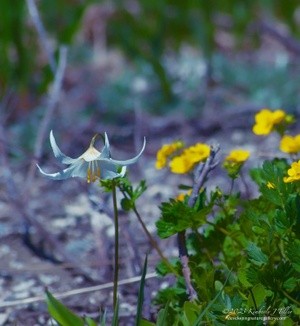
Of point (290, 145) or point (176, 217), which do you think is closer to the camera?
point (176, 217)

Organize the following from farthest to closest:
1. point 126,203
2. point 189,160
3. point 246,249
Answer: point 189,160
point 126,203
point 246,249

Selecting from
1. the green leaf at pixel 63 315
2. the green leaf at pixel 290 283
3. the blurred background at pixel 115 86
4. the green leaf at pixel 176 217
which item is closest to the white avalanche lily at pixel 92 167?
the green leaf at pixel 176 217

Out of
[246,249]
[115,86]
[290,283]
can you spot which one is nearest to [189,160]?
[246,249]

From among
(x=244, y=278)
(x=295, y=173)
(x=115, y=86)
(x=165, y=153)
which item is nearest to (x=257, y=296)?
(x=244, y=278)

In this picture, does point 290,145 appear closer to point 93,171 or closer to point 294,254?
point 294,254

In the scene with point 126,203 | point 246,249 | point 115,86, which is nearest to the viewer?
point 246,249

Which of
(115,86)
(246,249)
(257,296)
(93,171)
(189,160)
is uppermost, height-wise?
(115,86)

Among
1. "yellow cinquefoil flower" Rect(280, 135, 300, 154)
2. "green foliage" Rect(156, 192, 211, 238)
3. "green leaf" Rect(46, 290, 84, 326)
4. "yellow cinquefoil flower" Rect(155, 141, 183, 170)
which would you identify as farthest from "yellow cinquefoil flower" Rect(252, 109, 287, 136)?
"green leaf" Rect(46, 290, 84, 326)

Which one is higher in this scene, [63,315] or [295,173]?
[295,173]

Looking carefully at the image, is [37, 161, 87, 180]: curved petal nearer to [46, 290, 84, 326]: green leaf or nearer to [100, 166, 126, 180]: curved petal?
[100, 166, 126, 180]: curved petal

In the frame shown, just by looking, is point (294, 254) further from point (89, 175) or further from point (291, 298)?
point (89, 175)

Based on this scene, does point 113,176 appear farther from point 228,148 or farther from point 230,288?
point 228,148
